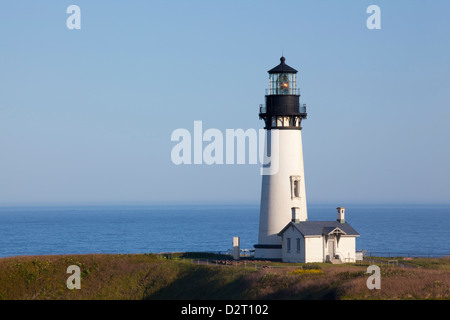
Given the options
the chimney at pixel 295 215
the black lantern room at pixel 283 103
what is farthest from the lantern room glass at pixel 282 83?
the chimney at pixel 295 215

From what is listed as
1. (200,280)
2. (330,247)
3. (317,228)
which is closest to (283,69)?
(317,228)

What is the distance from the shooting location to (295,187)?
56.8 meters

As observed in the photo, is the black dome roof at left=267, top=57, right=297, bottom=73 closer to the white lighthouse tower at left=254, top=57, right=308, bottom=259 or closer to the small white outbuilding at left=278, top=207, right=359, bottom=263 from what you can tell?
the white lighthouse tower at left=254, top=57, right=308, bottom=259

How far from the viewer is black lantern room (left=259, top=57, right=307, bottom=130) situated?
5684 cm

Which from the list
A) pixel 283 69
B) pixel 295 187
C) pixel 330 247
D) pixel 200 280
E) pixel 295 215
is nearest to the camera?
pixel 200 280

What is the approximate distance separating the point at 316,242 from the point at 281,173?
5.92m

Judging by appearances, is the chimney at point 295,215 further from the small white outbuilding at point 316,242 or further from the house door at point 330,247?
the house door at point 330,247

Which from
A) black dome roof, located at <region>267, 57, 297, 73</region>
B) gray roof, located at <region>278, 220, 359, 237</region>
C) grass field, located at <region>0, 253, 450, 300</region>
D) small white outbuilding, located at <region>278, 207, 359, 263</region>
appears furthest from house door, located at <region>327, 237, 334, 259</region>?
black dome roof, located at <region>267, 57, 297, 73</region>

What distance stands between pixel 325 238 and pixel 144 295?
14.0 metres

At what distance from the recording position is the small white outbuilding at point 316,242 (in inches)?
2125

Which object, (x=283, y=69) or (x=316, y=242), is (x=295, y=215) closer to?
(x=316, y=242)

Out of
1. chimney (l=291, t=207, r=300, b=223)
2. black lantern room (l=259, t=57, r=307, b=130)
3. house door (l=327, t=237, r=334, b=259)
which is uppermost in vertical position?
black lantern room (l=259, t=57, r=307, b=130)
